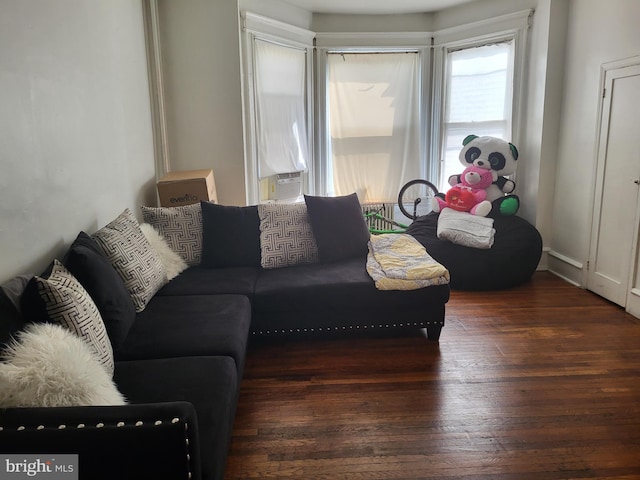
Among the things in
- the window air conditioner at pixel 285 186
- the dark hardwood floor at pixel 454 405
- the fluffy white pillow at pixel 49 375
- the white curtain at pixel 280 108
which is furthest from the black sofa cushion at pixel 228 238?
the fluffy white pillow at pixel 49 375

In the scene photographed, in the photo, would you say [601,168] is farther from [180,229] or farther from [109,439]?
[109,439]

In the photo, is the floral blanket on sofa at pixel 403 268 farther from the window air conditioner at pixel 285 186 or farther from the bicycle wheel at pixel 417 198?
the bicycle wheel at pixel 417 198

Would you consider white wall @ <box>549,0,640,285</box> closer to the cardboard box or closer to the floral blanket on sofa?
the floral blanket on sofa

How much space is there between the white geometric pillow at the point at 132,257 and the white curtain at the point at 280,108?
6.88ft

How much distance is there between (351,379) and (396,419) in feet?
1.41

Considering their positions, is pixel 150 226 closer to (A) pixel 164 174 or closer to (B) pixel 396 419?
(A) pixel 164 174

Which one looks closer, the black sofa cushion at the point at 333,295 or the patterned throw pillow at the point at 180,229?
the black sofa cushion at the point at 333,295

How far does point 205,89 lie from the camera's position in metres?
4.26

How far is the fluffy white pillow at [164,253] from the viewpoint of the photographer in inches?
119

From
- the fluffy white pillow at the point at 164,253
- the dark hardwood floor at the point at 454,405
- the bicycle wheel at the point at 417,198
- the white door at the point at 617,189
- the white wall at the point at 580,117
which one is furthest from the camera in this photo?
the bicycle wheel at the point at 417,198

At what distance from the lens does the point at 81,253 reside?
6.74 feet

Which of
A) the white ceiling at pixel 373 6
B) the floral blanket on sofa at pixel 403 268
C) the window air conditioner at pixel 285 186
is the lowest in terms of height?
the floral blanket on sofa at pixel 403 268

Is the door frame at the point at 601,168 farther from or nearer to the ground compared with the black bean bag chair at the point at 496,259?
farther from the ground

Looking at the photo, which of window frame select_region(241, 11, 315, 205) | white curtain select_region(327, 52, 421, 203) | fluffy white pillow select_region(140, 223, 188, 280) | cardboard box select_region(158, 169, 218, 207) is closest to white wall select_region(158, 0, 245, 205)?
window frame select_region(241, 11, 315, 205)
